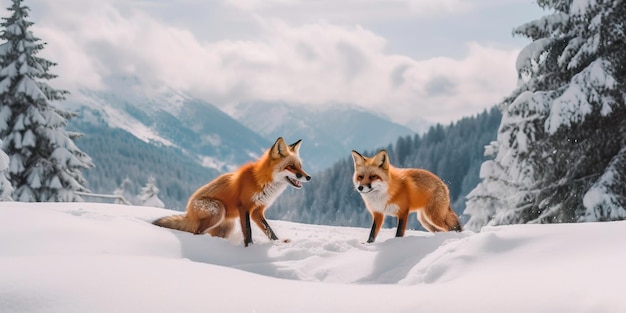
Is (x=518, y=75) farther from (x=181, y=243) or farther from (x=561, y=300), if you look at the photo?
(x=561, y=300)

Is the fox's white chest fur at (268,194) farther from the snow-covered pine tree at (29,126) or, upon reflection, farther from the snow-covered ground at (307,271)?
the snow-covered pine tree at (29,126)

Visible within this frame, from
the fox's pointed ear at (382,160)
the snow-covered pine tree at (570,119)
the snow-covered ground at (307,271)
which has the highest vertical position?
the snow-covered pine tree at (570,119)

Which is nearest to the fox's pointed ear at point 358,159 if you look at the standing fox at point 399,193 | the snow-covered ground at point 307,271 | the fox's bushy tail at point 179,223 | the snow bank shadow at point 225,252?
the standing fox at point 399,193

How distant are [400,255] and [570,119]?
23.9 feet

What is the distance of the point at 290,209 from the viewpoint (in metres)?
115

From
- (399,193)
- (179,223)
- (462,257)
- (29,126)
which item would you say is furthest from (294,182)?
(29,126)

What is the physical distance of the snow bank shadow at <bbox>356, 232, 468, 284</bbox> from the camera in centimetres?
561

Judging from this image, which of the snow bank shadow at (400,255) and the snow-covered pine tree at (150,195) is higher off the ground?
the snow-covered pine tree at (150,195)

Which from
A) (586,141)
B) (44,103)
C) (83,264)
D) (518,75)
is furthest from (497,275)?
(44,103)

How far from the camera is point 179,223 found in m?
7.59

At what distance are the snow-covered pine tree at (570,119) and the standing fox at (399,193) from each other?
542 centimetres

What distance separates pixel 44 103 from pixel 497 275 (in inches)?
790

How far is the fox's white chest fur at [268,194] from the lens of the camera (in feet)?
24.3

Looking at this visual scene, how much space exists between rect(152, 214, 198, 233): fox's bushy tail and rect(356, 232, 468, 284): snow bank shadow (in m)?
2.56
